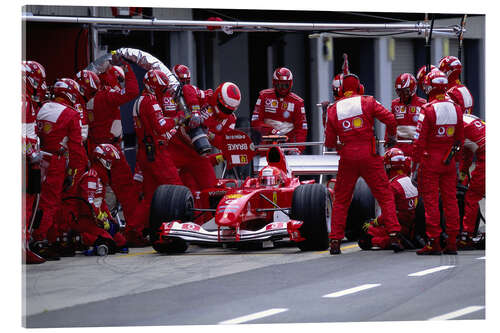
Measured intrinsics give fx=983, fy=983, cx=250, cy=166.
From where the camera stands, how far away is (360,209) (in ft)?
33.2

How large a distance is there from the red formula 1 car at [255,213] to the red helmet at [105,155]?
2.72 feet

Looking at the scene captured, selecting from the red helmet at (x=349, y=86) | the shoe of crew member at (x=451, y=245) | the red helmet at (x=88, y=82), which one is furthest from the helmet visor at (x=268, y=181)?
the red helmet at (x=88, y=82)

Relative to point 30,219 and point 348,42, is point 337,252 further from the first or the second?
point 348,42

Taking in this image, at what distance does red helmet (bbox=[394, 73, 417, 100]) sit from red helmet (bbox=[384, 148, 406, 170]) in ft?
5.18

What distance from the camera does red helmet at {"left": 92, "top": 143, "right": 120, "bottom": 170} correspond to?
1017 centimetres

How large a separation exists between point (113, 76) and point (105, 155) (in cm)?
124

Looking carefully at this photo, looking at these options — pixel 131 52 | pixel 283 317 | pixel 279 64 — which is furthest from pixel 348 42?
pixel 283 317

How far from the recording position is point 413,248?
9.53 meters

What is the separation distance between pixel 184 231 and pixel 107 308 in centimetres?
270

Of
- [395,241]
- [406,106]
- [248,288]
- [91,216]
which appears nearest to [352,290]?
[248,288]

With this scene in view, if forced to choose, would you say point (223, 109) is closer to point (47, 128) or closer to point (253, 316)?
point (47, 128)

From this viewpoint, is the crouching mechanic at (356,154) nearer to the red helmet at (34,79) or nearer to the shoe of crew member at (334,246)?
the shoe of crew member at (334,246)

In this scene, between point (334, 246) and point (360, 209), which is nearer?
point (334, 246)

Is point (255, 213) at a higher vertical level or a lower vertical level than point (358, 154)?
lower
